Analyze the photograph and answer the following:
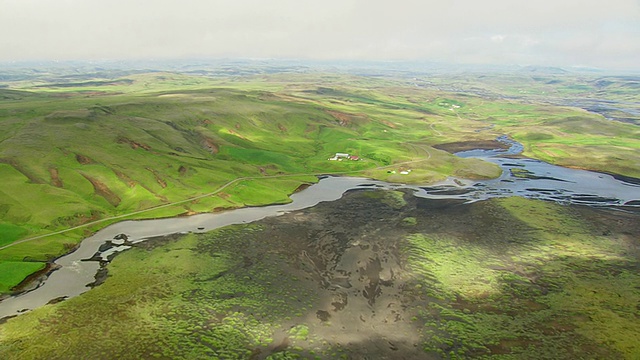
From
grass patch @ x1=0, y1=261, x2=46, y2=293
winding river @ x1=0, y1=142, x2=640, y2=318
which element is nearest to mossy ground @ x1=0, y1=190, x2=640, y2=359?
winding river @ x1=0, y1=142, x2=640, y2=318

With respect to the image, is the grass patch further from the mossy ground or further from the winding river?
the mossy ground

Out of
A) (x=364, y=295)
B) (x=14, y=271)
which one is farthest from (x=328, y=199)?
(x=14, y=271)

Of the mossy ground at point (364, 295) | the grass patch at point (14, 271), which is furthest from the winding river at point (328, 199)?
the mossy ground at point (364, 295)

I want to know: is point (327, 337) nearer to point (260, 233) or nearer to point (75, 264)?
point (260, 233)

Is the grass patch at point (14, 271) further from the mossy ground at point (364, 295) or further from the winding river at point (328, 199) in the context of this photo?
the mossy ground at point (364, 295)

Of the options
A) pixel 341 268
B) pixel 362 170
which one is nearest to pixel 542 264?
pixel 341 268

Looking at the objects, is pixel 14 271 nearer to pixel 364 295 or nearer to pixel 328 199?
pixel 364 295
